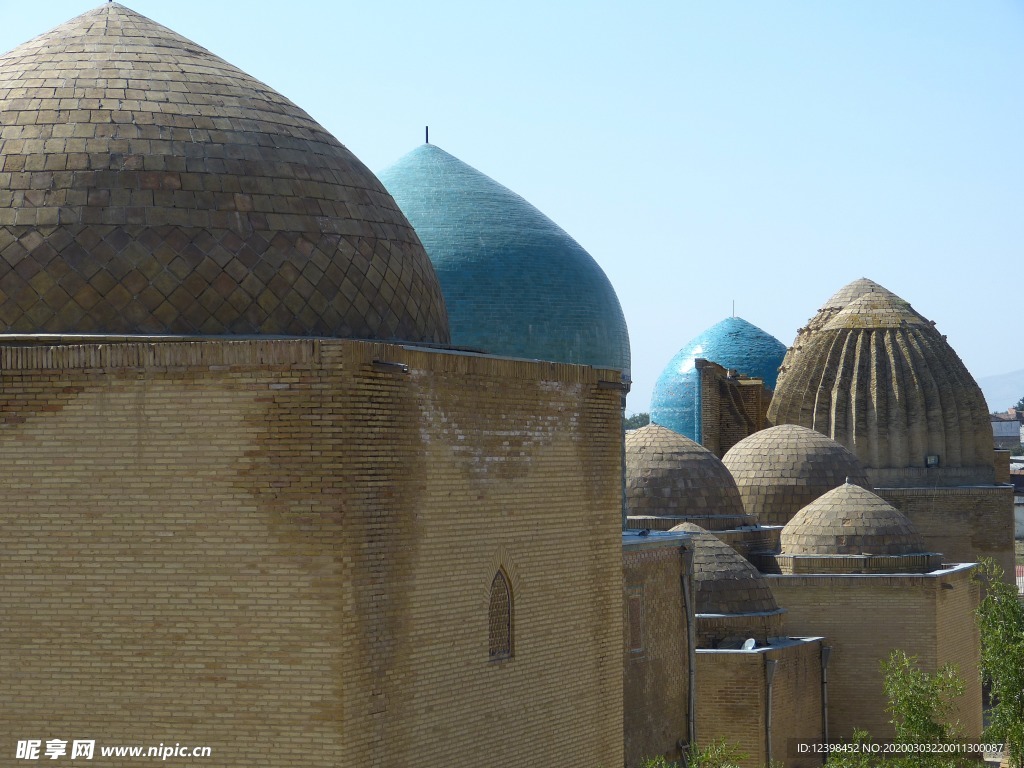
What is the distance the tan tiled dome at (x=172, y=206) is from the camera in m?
9.41

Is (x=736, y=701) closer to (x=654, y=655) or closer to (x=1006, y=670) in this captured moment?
(x=654, y=655)

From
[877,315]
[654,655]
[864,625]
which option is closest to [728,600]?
[654,655]

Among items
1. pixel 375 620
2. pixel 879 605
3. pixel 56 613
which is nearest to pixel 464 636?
pixel 375 620

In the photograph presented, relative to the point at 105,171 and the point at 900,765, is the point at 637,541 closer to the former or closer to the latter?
the point at 900,765

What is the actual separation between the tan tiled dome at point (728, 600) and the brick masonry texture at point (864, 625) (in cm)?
151

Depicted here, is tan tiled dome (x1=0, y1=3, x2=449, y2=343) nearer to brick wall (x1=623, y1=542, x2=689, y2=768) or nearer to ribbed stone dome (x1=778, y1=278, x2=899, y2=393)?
brick wall (x1=623, y1=542, x2=689, y2=768)

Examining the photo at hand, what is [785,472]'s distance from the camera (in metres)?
23.0

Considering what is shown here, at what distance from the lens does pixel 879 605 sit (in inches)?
787

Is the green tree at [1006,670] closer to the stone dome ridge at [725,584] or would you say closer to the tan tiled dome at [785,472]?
the stone dome ridge at [725,584]

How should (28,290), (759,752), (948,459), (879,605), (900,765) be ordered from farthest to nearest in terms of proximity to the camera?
(948,459)
(879,605)
(759,752)
(900,765)
(28,290)

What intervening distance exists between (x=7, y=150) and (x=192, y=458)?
7.58 ft

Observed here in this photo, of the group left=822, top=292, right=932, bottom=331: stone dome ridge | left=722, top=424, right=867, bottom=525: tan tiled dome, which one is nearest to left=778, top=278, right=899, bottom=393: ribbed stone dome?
left=822, top=292, right=932, bottom=331: stone dome ridge

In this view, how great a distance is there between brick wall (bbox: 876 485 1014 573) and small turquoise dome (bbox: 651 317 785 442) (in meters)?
5.05

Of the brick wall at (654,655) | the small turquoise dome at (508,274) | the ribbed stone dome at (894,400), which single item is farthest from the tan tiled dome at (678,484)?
the ribbed stone dome at (894,400)
